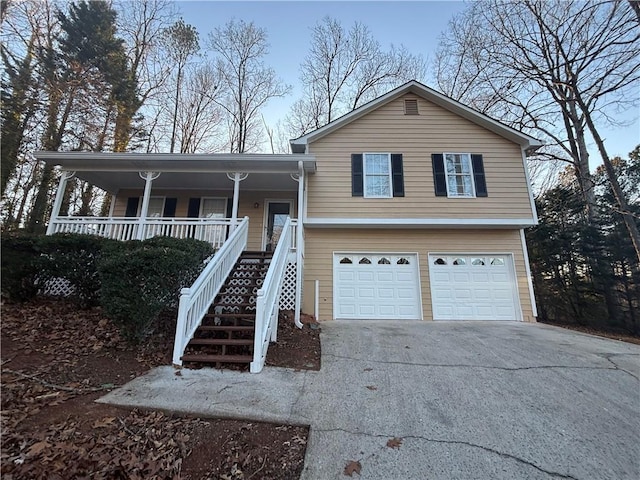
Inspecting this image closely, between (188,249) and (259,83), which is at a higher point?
(259,83)

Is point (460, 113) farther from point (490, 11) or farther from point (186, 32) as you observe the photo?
point (186, 32)

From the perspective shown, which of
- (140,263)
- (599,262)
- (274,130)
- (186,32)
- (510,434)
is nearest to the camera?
(510,434)

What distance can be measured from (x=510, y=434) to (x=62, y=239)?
7841 millimetres

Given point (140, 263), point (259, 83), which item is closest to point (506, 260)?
point (140, 263)

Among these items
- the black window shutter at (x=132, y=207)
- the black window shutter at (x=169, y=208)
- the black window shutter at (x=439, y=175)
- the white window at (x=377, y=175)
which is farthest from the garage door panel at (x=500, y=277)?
the black window shutter at (x=132, y=207)

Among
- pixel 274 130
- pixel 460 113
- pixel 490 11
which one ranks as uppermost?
pixel 490 11

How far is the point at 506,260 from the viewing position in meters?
8.09

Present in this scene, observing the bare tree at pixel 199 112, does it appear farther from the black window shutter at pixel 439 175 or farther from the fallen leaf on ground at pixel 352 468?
the fallen leaf on ground at pixel 352 468

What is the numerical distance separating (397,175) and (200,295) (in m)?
6.38

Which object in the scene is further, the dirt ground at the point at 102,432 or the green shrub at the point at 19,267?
the green shrub at the point at 19,267

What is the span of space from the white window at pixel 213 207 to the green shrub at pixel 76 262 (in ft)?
13.4

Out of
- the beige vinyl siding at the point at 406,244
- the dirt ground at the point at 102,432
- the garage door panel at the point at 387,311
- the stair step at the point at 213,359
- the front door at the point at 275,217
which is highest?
the front door at the point at 275,217

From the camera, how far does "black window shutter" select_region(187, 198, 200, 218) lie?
9641mm

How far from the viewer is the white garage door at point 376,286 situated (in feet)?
25.4
